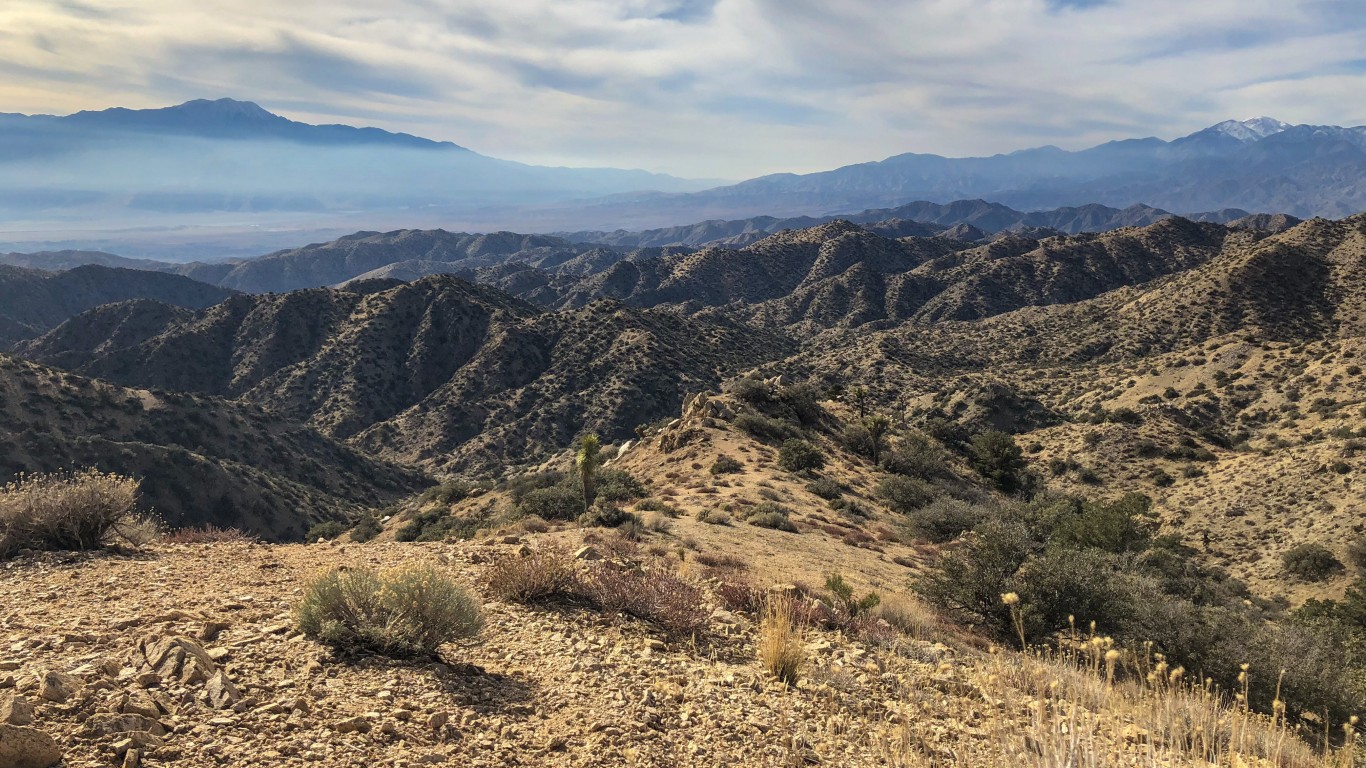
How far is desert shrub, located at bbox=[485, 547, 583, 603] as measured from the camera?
7094mm

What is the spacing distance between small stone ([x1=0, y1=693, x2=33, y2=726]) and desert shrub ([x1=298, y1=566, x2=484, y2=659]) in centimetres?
181

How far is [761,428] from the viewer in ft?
92.2

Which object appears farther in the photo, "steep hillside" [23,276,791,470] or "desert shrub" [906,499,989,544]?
"steep hillside" [23,276,791,470]

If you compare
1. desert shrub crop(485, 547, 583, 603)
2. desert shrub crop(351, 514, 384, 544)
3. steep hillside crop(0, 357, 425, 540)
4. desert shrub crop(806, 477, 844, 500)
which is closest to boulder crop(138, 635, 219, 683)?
desert shrub crop(485, 547, 583, 603)

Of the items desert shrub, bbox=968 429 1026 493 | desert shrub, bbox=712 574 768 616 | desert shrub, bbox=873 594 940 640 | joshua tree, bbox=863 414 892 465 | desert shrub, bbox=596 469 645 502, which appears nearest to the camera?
desert shrub, bbox=712 574 768 616

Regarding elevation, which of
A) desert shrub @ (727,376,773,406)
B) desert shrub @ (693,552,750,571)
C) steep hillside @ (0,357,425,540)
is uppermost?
desert shrub @ (693,552,750,571)

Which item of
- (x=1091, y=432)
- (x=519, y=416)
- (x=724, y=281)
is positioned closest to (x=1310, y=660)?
(x=1091, y=432)

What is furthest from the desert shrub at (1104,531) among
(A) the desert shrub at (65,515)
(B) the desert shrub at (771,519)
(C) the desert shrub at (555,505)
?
(A) the desert shrub at (65,515)

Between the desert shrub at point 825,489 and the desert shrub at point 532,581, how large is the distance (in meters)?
15.0

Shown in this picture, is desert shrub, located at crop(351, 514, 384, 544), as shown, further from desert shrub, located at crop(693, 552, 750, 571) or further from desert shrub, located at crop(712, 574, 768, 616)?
desert shrub, located at crop(712, 574, 768, 616)

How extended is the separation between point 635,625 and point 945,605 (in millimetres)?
5676

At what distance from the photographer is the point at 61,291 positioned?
146 metres

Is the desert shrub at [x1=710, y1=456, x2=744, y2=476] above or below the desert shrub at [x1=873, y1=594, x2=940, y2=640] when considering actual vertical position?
below

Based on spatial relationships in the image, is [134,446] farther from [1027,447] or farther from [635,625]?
[1027,447]
